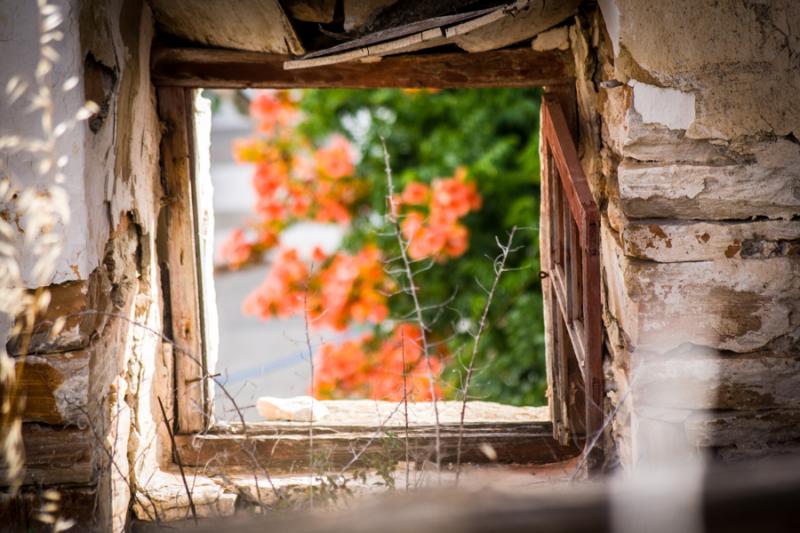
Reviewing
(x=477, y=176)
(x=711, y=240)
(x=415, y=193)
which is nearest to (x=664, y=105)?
(x=711, y=240)

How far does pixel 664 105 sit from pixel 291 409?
180 cm

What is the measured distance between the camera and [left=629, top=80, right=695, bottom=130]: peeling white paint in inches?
81.5

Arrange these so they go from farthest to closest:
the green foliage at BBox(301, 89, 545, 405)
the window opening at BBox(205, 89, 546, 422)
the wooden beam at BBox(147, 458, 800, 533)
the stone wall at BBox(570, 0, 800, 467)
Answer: the green foliage at BBox(301, 89, 545, 405) < the window opening at BBox(205, 89, 546, 422) < the stone wall at BBox(570, 0, 800, 467) < the wooden beam at BBox(147, 458, 800, 533)

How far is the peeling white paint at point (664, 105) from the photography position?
6.79ft

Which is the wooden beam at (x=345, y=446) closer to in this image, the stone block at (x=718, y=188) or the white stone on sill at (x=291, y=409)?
the white stone on sill at (x=291, y=409)

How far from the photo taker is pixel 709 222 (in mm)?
2121

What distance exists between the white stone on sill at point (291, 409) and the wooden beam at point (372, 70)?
116 cm

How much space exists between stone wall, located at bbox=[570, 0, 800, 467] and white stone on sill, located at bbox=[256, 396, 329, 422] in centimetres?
136

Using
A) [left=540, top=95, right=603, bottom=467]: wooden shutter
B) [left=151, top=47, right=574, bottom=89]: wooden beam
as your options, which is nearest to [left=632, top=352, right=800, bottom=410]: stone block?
[left=540, top=95, right=603, bottom=467]: wooden shutter

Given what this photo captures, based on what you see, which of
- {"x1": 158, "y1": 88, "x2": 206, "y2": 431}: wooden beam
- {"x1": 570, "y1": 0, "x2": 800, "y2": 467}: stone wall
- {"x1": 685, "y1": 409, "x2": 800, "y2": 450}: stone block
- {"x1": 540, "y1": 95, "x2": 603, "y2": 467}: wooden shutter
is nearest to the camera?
{"x1": 570, "y1": 0, "x2": 800, "y2": 467}: stone wall

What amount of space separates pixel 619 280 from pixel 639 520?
1.43 m

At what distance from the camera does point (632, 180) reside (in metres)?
2.12

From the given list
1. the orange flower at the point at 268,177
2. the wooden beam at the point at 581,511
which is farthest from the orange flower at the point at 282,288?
the wooden beam at the point at 581,511

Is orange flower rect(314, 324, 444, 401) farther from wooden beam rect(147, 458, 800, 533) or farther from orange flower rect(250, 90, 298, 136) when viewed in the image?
wooden beam rect(147, 458, 800, 533)
